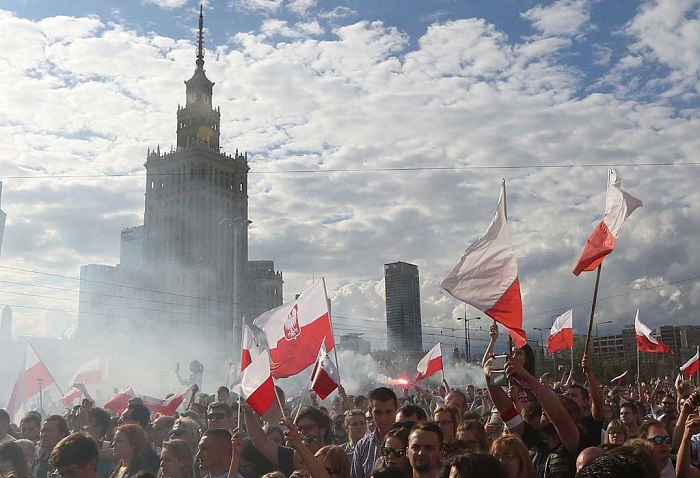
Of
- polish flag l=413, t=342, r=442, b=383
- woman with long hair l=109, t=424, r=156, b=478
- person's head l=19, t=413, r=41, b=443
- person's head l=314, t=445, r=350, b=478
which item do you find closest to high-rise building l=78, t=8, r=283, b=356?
polish flag l=413, t=342, r=442, b=383

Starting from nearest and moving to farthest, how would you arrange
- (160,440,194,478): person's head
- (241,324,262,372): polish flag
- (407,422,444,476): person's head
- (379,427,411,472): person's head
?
(407,422,444,476): person's head
(379,427,411,472): person's head
(160,440,194,478): person's head
(241,324,262,372): polish flag

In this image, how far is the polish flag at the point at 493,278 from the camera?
7.13 meters

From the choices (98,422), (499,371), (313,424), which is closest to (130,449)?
(313,424)

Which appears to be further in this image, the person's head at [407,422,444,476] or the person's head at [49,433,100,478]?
the person's head at [49,433,100,478]

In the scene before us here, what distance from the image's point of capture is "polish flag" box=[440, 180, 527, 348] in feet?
23.4

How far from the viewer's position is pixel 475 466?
141 inches

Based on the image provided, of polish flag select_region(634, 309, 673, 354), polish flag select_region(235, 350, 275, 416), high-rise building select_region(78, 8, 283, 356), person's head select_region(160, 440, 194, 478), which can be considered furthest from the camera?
high-rise building select_region(78, 8, 283, 356)

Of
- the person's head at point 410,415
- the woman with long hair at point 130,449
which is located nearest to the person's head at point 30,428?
the woman with long hair at point 130,449

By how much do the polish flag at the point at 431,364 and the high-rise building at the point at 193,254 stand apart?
65.9 m

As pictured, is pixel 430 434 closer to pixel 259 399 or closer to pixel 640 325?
pixel 259 399

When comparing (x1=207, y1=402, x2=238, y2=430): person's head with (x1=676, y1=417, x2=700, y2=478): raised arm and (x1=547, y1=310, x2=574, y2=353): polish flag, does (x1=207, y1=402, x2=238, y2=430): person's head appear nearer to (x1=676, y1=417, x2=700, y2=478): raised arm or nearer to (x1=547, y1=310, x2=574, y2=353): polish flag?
(x1=676, y1=417, x2=700, y2=478): raised arm

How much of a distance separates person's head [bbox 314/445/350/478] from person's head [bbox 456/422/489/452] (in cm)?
97

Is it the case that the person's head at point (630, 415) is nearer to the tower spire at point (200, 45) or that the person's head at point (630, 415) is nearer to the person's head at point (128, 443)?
the person's head at point (128, 443)

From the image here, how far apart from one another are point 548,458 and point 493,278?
229 centimetres
